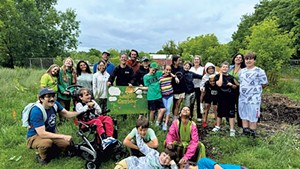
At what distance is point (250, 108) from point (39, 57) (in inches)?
965

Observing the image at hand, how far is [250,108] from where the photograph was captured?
442 cm

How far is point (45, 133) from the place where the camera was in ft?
12.0

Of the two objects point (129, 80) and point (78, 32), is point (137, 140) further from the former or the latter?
point (78, 32)

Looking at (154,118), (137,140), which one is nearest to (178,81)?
(154,118)

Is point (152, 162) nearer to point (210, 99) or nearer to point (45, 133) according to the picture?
point (45, 133)

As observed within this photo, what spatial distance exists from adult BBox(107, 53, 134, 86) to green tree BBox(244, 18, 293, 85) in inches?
415

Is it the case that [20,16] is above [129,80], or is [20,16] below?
above

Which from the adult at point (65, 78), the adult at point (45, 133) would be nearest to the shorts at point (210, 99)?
the adult at point (45, 133)

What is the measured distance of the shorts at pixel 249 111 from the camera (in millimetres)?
4383

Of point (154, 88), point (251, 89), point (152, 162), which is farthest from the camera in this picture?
point (154, 88)

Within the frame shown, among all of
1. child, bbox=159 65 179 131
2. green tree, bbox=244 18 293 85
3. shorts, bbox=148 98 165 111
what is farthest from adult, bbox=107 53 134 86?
green tree, bbox=244 18 293 85

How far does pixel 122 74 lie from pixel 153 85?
2.74 ft

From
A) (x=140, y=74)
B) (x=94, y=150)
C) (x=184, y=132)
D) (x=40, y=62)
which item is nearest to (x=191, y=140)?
(x=184, y=132)

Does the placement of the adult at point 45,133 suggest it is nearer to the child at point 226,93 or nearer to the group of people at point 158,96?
the group of people at point 158,96
